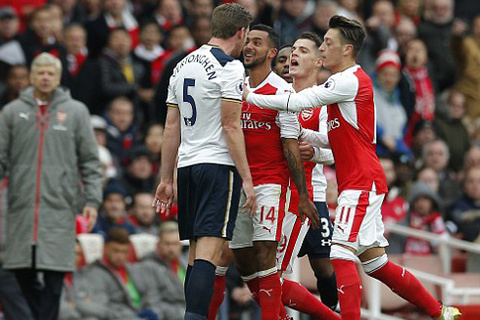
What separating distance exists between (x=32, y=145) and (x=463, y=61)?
10.3 metres

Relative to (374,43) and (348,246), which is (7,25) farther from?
(348,246)

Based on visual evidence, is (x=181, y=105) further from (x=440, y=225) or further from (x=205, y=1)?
(x=205, y=1)

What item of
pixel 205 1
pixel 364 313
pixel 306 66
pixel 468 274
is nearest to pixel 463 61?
pixel 205 1

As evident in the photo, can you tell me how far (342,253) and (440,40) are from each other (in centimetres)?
1130

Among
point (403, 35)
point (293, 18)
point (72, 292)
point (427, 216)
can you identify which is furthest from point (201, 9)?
point (72, 292)

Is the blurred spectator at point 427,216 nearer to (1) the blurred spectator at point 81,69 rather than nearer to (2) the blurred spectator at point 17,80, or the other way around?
(1) the blurred spectator at point 81,69

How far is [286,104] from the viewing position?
9797 mm

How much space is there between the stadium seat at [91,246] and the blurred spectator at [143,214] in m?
0.88

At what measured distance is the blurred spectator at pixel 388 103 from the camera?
17.4 metres

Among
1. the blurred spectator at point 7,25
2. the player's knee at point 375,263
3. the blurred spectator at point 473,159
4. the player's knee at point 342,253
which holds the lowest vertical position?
the player's knee at point 375,263

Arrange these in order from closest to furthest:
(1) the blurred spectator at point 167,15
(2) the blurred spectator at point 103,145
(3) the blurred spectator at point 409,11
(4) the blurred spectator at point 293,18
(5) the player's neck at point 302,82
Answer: (5) the player's neck at point 302,82 → (2) the blurred spectator at point 103,145 → (1) the blurred spectator at point 167,15 → (4) the blurred spectator at point 293,18 → (3) the blurred spectator at point 409,11

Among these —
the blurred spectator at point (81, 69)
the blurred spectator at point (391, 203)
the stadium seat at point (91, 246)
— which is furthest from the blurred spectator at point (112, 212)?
the blurred spectator at point (391, 203)

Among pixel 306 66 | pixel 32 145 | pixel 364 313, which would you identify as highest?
pixel 306 66

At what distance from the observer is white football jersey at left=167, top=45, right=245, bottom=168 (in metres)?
9.57
